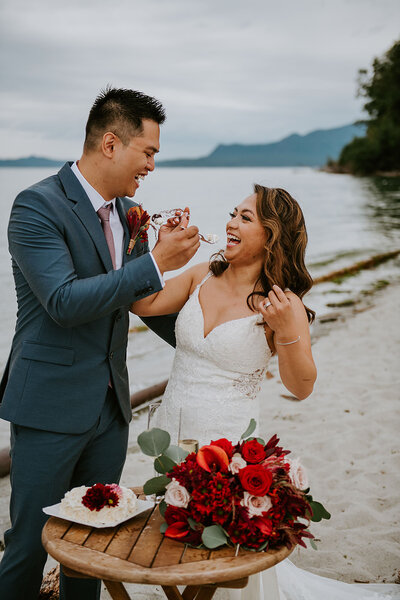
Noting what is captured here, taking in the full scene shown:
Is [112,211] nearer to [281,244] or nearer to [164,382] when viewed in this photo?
[281,244]

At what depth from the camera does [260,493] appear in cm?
210

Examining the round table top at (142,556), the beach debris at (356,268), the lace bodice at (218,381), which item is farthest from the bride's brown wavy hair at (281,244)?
the beach debris at (356,268)

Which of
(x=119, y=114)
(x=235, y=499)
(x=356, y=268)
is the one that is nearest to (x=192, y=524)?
(x=235, y=499)

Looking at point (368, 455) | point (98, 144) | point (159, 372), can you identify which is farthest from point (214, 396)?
point (159, 372)

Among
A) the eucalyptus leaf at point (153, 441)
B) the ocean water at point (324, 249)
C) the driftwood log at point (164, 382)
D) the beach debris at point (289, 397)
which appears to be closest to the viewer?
the eucalyptus leaf at point (153, 441)

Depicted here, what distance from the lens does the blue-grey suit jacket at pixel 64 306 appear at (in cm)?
248

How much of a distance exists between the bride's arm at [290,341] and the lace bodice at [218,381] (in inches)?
12.9

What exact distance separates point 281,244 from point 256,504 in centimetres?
163

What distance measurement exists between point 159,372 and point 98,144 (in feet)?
21.1

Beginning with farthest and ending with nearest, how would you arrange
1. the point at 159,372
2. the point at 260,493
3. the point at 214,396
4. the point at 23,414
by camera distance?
the point at 159,372 < the point at 214,396 < the point at 23,414 < the point at 260,493

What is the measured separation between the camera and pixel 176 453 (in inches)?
93.5

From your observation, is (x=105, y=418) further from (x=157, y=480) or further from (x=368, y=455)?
(x=368, y=455)

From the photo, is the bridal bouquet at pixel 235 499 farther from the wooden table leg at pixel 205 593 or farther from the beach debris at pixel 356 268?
the beach debris at pixel 356 268

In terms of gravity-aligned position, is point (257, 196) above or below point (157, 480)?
above
